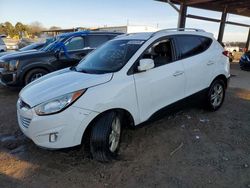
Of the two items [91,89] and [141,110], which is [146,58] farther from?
[91,89]

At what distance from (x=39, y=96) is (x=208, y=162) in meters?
2.44

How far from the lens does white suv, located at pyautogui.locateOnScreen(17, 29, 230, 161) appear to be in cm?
330

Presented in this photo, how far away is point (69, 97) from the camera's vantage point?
3.33 meters

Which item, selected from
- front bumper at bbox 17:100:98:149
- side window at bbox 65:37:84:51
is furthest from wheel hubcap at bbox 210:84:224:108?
side window at bbox 65:37:84:51

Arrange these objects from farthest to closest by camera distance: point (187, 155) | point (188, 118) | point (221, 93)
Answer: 1. point (221, 93)
2. point (188, 118)
3. point (187, 155)

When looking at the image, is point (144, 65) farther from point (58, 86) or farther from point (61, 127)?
point (61, 127)

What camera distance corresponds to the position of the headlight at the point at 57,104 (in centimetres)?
328

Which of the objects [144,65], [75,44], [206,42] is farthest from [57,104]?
[75,44]

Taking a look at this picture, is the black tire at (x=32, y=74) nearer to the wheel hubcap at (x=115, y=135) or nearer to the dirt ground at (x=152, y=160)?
the dirt ground at (x=152, y=160)

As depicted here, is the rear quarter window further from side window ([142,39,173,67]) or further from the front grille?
the front grille

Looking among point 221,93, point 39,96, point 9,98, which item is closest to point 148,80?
point 39,96

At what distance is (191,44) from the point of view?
16.3 ft

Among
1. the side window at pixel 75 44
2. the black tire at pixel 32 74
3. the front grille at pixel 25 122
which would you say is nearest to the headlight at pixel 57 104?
the front grille at pixel 25 122

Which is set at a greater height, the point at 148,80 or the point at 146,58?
the point at 146,58
